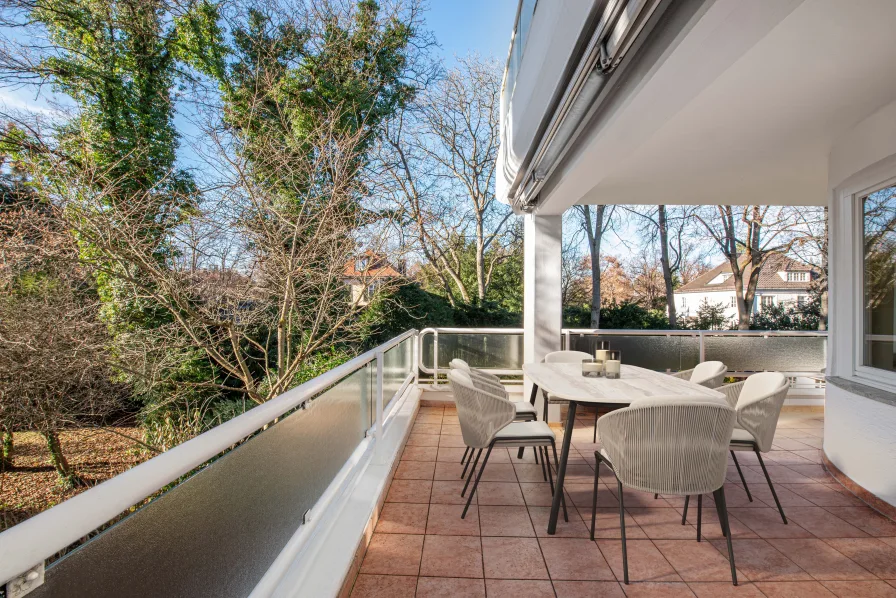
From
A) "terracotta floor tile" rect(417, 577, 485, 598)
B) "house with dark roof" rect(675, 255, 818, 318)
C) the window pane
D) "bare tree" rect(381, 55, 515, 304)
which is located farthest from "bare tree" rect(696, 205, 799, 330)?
"terracotta floor tile" rect(417, 577, 485, 598)

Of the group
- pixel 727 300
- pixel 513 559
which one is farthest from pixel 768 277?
pixel 513 559

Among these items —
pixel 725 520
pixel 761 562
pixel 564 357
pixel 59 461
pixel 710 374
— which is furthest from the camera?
pixel 59 461

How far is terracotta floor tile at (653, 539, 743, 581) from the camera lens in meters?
2.22

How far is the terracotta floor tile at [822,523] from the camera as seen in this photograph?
265 cm

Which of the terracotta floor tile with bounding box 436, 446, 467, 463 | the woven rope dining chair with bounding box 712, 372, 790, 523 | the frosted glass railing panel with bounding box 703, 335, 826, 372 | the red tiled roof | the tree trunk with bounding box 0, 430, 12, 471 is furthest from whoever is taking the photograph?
the red tiled roof

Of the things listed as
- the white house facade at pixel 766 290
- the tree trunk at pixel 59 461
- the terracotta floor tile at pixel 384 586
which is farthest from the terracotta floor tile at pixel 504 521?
the white house facade at pixel 766 290

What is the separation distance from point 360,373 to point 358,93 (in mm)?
9065

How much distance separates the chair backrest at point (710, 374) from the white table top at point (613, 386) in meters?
0.43

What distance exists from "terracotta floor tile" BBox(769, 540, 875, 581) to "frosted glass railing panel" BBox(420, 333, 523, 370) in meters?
3.71

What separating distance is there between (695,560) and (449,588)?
4.00 feet

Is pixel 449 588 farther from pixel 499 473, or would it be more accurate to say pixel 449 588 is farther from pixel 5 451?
pixel 5 451

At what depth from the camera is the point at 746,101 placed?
2.90m

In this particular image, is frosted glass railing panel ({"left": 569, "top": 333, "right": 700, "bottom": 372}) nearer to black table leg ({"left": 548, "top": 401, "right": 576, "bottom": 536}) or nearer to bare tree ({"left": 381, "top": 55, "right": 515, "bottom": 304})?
black table leg ({"left": 548, "top": 401, "right": 576, "bottom": 536})

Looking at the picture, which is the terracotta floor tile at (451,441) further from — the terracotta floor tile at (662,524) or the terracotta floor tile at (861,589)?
the terracotta floor tile at (861,589)
